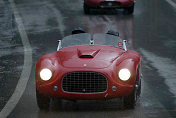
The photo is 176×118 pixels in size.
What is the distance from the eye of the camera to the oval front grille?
37.5 ft

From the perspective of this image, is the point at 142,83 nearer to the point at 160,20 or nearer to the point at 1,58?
the point at 1,58

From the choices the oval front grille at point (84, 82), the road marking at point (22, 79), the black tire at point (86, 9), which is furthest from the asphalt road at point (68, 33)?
the oval front grille at point (84, 82)

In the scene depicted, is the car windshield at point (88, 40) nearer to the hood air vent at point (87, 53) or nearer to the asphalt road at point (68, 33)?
the hood air vent at point (87, 53)

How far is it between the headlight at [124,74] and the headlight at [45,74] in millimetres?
1327

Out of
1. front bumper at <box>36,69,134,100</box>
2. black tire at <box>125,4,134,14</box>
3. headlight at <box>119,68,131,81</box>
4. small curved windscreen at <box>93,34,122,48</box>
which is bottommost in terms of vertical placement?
Result: black tire at <box>125,4,134,14</box>

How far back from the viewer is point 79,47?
1321 cm

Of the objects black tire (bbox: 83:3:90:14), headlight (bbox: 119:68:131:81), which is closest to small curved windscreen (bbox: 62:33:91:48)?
headlight (bbox: 119:68:131:81)

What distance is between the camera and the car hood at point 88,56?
11.8 m

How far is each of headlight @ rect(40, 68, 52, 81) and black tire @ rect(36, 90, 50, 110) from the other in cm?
32

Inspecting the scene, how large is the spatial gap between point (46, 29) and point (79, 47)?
9.90m

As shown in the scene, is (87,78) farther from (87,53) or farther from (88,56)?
(87,53)

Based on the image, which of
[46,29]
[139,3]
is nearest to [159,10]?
[139,3]

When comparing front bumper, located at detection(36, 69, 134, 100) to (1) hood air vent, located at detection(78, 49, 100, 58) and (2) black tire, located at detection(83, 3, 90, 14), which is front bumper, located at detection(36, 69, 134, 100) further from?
(2) black tire, located at detection(83, 3, 90, 14)

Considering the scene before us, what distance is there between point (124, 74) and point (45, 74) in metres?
1.48
